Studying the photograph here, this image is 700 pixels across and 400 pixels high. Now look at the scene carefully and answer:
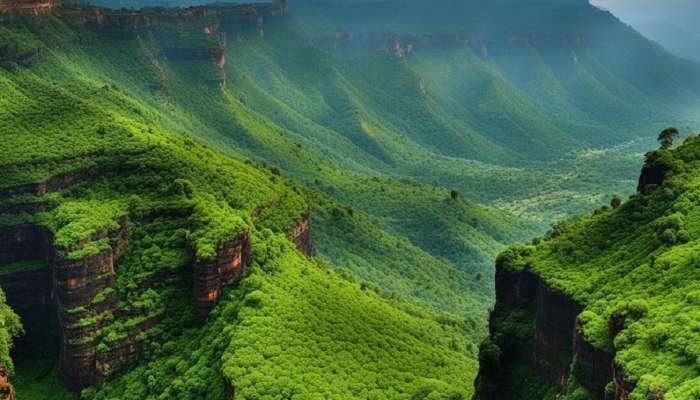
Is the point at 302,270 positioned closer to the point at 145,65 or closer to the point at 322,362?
the point at 322,362

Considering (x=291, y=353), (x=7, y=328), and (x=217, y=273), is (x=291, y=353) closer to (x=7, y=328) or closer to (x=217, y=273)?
(x=217, y=273)

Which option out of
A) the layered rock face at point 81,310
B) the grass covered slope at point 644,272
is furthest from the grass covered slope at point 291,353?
the grass covered slope at point 644,272

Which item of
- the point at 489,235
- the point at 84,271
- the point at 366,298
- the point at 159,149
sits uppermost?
the point at 159,149

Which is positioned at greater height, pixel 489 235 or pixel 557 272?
pixel 557 272

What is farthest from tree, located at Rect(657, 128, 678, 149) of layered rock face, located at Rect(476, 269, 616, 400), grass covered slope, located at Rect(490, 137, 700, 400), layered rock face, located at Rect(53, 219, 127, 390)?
layered rock face, located at Rect(53, 219, 127, 390)

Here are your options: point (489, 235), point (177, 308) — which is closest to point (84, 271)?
point (177, 308)

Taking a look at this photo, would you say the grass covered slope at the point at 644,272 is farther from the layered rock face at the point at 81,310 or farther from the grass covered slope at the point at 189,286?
the layered rock face at the point at 81,310
